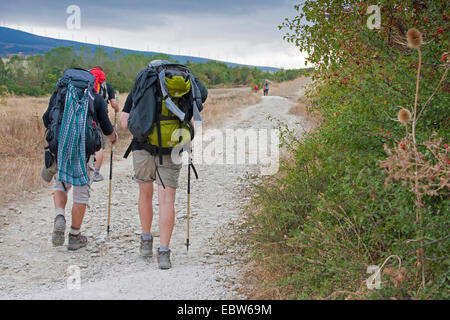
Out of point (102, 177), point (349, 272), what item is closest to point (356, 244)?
point (349, 272)

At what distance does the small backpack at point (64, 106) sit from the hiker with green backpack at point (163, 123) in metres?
0.63

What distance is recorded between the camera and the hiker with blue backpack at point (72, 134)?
202 inches

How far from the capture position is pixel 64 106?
17.0 ft

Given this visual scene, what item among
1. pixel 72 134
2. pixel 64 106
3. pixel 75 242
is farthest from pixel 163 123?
pixel 75 242

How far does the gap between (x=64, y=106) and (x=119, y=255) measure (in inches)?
69.3

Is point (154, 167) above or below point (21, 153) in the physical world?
above

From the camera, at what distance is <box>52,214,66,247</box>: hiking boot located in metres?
5.41

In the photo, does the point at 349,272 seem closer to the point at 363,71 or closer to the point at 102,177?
the point at 363,71

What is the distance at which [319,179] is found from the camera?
5207mm

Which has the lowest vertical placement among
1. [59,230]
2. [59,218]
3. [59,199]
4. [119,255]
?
[119,255]

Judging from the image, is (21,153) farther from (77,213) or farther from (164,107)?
(164,107)

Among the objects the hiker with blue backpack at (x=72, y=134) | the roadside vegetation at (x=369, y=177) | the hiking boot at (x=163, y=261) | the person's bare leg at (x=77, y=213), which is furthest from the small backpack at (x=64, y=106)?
the roadside vegetation at (x=369, y=177)

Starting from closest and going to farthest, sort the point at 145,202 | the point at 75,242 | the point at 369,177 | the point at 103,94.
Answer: the point at 369,177 → the point at 145,202 → the point at 75,242 → the point at 103,94
